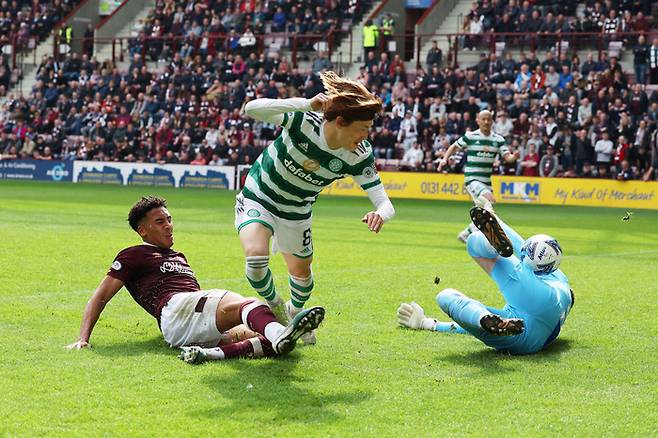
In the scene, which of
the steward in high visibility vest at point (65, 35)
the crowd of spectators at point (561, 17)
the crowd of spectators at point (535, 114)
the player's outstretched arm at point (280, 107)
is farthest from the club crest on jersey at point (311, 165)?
the steward in high visibility vest at point (65, 35)

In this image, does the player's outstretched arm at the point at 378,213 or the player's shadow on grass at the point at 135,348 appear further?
the player's shadow on grass at the point at 135,348

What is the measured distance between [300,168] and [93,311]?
1870 mm

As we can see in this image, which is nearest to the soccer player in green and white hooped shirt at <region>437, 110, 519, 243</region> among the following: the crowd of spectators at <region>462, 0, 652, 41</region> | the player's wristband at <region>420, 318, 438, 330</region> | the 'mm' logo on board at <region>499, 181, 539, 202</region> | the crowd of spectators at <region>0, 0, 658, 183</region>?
the player's wristband at <region>420, 318, 438, 330</region>

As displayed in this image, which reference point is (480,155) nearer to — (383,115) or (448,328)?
(448,328)

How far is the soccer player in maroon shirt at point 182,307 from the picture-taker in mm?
6949

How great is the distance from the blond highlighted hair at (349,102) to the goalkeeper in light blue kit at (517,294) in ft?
3.91

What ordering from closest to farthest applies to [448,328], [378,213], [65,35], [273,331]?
[273,331], [378,213], [448,328], [65,35]

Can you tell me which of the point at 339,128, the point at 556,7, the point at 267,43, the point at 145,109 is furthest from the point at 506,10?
the point at 339,128

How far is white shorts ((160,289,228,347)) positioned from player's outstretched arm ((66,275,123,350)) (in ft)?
1.53

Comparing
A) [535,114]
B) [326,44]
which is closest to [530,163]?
[535,114]

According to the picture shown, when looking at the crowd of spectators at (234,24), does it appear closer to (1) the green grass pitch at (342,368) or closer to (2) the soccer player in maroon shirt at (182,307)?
(1) the green grass pitch at (342,368)

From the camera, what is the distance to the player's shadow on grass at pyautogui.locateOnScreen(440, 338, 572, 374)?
714cm

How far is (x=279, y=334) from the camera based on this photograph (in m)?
6.77

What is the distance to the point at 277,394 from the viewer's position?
6117 mm
